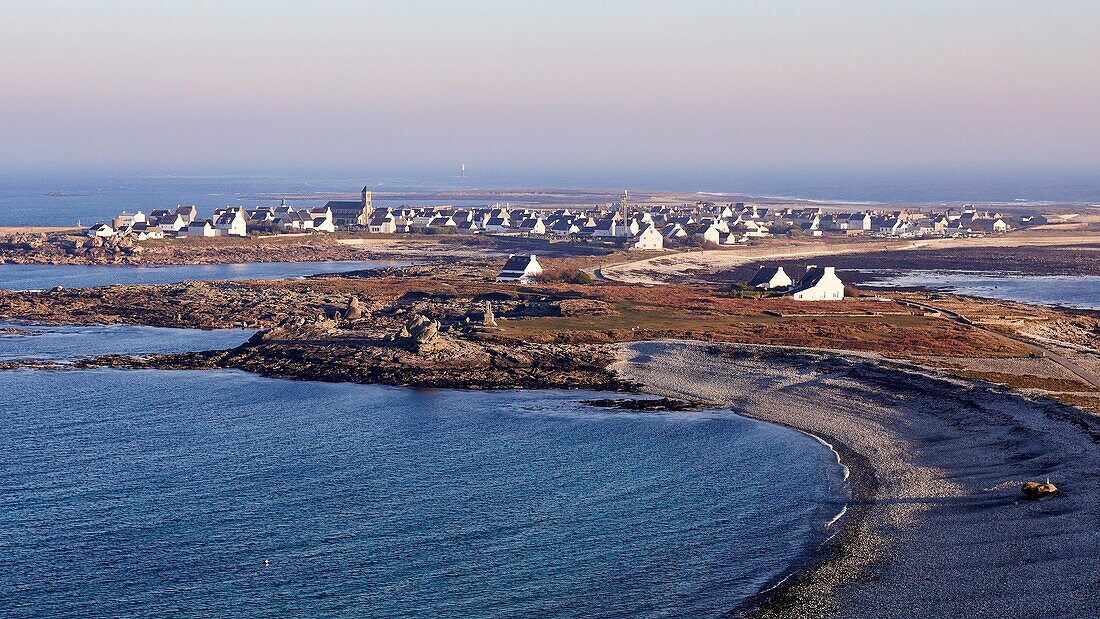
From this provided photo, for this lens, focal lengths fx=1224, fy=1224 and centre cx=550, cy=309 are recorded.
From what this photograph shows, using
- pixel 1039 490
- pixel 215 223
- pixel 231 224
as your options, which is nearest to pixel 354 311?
pixel 1039 490

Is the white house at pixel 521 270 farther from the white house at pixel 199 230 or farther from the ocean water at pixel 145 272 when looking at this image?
the white house at pixel 199 230

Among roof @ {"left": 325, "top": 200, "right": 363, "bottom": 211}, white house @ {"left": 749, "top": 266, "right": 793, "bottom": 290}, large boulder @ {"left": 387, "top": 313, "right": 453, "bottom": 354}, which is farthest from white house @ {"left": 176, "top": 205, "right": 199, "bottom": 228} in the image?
large boulder @ {"left": 387, "top": 313, "right": 453, "bottom": 354}

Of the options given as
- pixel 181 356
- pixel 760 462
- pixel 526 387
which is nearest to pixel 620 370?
pixel 526 387

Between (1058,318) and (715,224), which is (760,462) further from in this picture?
(715,224)

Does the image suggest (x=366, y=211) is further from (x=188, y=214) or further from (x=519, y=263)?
(x=519, y=263)

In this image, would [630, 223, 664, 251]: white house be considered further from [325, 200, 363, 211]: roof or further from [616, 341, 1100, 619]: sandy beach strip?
[616, 341, 1100, 619]: sandy beach strip
